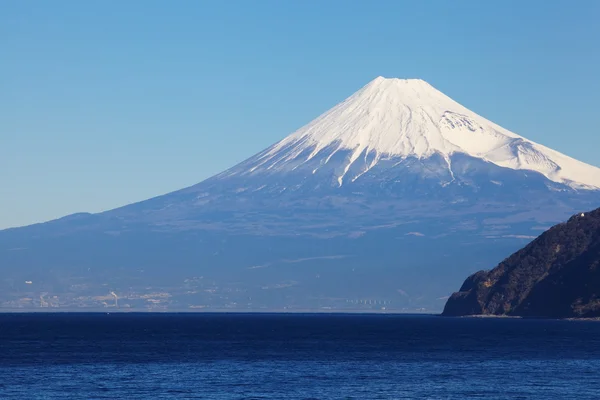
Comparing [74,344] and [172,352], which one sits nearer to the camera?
[172,352]

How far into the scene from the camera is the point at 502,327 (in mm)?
175875

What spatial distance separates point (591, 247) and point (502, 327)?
31445 mm

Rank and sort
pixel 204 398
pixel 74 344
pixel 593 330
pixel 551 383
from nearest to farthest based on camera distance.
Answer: pixel 204 398 < pixel 551 383 < pixel 74 344 < pixel 593 330

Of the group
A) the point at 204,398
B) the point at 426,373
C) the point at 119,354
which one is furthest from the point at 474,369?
the point at 119,354

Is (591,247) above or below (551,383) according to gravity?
above

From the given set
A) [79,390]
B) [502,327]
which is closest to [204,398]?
[79,390]

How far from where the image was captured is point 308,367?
102m

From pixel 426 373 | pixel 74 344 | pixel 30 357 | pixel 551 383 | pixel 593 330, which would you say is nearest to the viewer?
pixel 551 383

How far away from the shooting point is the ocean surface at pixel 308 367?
8181 cm

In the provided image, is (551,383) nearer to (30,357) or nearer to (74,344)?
(30,357)

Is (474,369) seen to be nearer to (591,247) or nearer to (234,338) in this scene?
(234,338)

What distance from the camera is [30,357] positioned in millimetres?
113188

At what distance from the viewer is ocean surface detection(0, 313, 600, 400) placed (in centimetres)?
8181

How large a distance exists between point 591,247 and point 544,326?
29474mm
